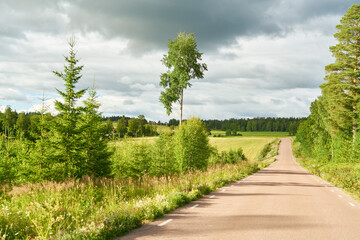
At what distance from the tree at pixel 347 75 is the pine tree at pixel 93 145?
3138cm

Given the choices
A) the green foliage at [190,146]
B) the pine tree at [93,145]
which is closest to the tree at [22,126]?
the pine tree at [93,145]

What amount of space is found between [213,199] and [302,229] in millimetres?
4849

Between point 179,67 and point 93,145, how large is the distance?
14362mm

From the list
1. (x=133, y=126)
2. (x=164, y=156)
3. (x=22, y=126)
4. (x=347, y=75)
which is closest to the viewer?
(x=164, y=156)

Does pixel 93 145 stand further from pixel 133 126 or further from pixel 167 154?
pixel 133 126

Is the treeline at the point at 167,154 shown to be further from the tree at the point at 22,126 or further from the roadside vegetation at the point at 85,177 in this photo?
the tree at the point at 22,126

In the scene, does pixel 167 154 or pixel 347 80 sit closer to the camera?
pixel 167 154

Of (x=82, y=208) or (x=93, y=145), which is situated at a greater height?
(x=93, y=145)

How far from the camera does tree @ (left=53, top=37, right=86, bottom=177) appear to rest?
45.9 ft

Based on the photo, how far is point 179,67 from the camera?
90.6 feet

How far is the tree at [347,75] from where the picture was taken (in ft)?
115

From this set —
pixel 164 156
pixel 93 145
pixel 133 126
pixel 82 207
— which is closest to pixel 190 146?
pixel 164 156

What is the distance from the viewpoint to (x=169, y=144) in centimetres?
2545

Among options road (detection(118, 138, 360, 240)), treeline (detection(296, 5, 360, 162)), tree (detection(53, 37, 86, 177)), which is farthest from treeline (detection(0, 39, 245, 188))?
treeline (detection(296, 5, 360, 162))
